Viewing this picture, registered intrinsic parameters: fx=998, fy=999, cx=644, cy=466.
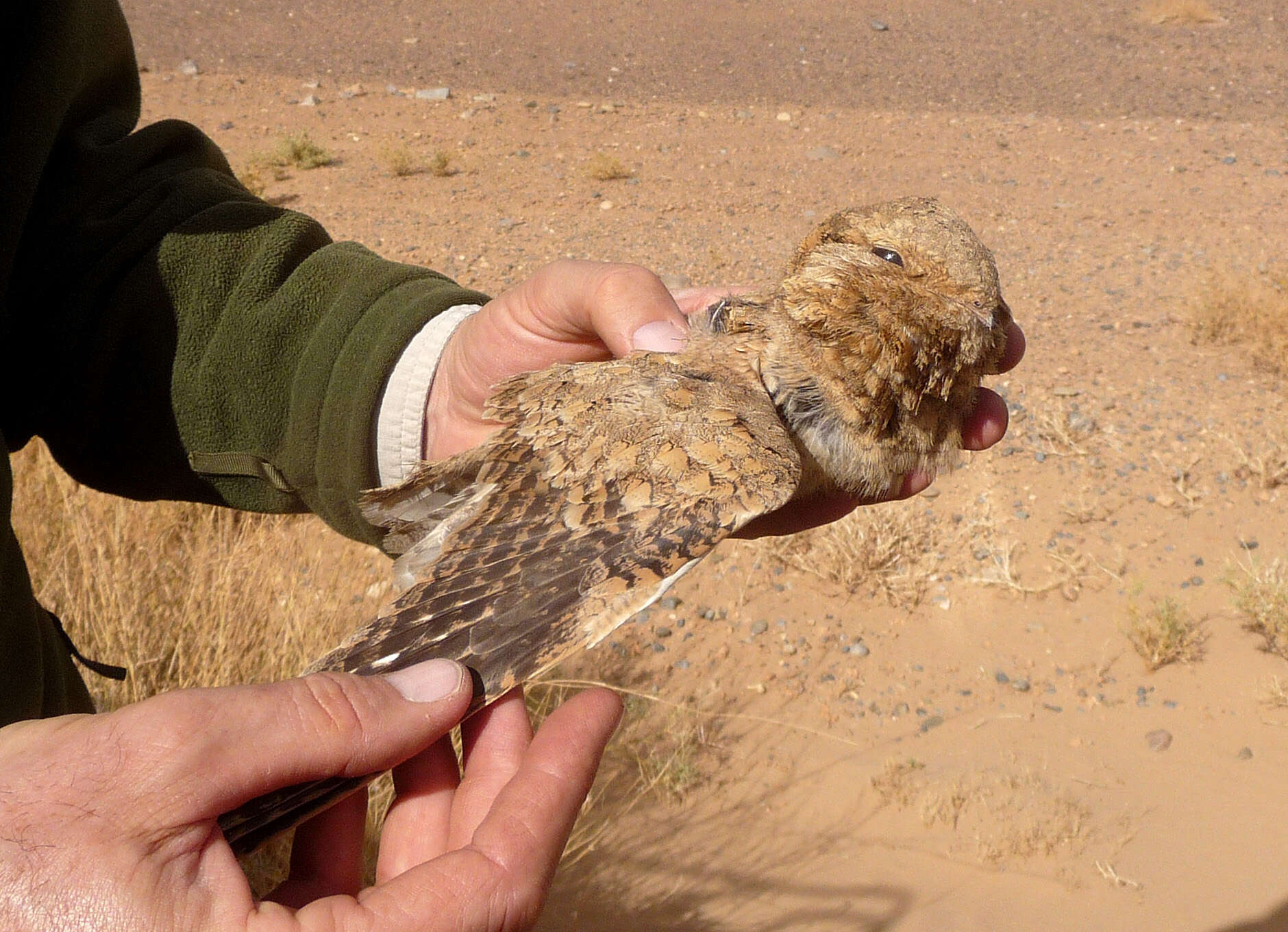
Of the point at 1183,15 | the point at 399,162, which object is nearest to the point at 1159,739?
the point at 399,162

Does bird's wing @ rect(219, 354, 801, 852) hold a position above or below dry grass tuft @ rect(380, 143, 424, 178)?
below

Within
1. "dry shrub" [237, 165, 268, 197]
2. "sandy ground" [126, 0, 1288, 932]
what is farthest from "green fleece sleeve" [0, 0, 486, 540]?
"dry shrub" [237, 165, 268, 197]

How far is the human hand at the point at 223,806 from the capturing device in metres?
1.59

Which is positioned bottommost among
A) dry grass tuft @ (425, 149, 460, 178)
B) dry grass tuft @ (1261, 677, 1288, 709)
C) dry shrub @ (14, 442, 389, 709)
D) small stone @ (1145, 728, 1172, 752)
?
small stone @ (1145, 728, 1172, 752)

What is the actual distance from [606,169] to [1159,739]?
26.1 ft

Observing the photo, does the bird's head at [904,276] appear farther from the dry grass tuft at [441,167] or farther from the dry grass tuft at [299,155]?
the dry grass tuft at [299,155]

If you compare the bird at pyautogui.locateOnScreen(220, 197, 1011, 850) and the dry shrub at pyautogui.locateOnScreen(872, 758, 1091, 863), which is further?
the dry shrub at pyautogui.locateOnScreen(872, 758, 1091, 863)

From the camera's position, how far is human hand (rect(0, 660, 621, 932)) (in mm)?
1587

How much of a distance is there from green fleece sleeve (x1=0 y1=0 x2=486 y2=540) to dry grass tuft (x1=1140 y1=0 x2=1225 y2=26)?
19054mm

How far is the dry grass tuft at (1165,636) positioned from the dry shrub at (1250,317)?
305cm

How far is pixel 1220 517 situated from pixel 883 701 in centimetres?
257

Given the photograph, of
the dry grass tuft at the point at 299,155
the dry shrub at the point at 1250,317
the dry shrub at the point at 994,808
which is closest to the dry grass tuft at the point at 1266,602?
the dry shrub at the point at 994,808

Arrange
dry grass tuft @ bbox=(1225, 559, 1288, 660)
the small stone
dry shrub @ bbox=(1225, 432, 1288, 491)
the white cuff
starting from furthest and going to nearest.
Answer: dry shrub @ bbox=(1225, 432, 1288, 491) → dry grass tuft @ bbox=(1225, 559, 1288, 660) → the small stone → the white cuff

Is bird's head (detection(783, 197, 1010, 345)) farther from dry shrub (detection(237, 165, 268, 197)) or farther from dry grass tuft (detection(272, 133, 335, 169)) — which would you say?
dry grass tuft (detection(272, 133, 335, 169))
